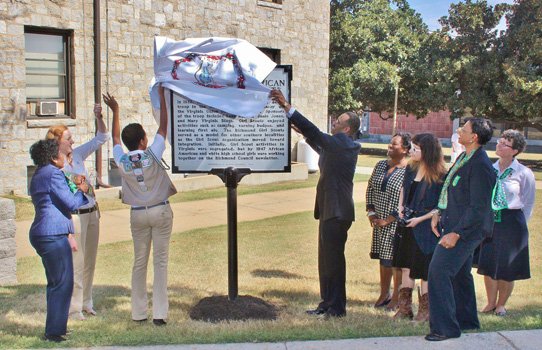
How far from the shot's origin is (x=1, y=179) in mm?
12688

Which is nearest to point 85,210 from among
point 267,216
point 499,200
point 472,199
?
point 472,199

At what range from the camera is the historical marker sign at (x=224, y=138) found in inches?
229

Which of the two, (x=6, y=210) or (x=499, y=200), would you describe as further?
(x=6, y=210)

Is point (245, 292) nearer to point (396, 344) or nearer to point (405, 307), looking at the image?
point (405, 307)

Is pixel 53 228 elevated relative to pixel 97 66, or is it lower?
lower

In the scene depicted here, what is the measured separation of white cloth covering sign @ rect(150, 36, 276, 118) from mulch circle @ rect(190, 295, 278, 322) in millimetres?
1731

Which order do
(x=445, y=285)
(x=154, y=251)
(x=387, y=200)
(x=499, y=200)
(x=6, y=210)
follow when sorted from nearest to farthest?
(x=445, y=285) → (x=154, y=251) → (x=499, y=200) → (x=387, y=200) → (x=6, y=210)

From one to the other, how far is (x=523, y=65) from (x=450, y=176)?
2228 cm

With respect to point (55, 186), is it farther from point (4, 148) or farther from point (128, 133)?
point (4, 148)

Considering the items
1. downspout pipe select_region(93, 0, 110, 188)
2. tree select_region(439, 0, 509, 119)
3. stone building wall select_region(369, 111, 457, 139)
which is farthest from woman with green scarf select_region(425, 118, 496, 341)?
stone building wall select_region(369, 111, 457, 139)

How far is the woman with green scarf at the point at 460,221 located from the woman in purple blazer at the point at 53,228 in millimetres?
2830

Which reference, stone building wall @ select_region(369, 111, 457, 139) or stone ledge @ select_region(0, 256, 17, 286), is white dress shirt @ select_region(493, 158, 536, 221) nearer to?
stone ledge @ select_region(0, 256, 17, 286)

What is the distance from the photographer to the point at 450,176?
515 cm

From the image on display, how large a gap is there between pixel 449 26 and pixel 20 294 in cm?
2701
